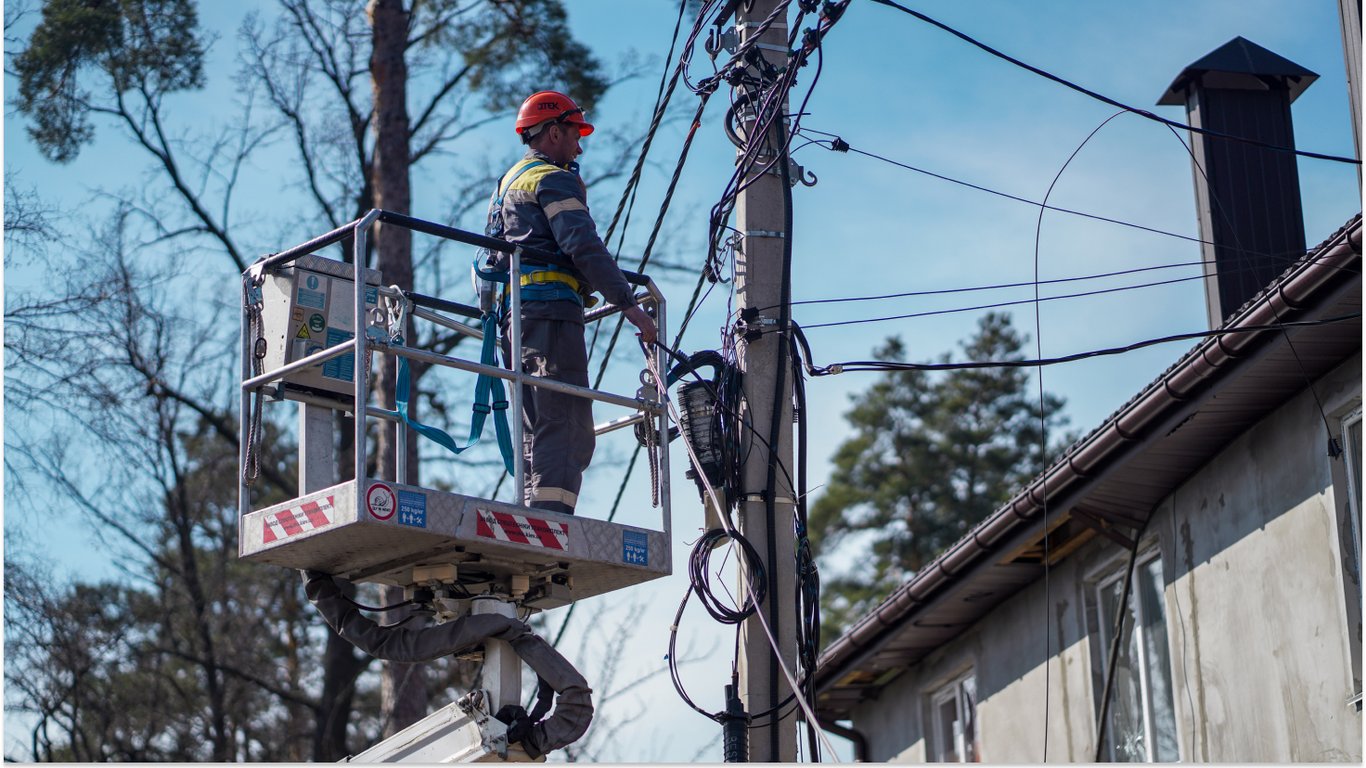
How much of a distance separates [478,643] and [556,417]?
1114 mm

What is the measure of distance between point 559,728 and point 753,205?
2.91 m

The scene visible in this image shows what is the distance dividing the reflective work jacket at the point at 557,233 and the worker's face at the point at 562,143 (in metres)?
0.14

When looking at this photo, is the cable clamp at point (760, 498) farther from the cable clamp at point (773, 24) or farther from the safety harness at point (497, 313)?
the cable clamp at point (773, 24)

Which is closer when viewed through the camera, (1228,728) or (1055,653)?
(1228,728)

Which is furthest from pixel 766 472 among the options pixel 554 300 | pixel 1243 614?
pixel 1243 614

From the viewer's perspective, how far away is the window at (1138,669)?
13.7 meters

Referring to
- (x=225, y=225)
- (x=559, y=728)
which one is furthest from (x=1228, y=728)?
(x=225, y=225)

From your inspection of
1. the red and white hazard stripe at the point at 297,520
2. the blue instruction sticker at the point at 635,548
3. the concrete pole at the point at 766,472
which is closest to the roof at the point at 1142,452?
the concrete pole at the point at 766,472

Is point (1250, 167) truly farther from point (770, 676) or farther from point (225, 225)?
point (225, 225)

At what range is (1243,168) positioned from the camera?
48.6ft

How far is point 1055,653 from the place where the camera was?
603 inches

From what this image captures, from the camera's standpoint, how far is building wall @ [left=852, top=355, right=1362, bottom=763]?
1138 cm

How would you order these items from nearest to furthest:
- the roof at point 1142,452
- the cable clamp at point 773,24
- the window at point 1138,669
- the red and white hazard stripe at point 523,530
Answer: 1. the red and white hazard stripe at point 523,530
2. the cable clamp at point 773,24
3. the roof at point 1142,452
4. the window at point 1138,669

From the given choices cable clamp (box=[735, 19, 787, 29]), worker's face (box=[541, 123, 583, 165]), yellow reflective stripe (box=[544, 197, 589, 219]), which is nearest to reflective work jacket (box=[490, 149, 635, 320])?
yellow reflective stripe (box=[544, 197, 589, 219])
